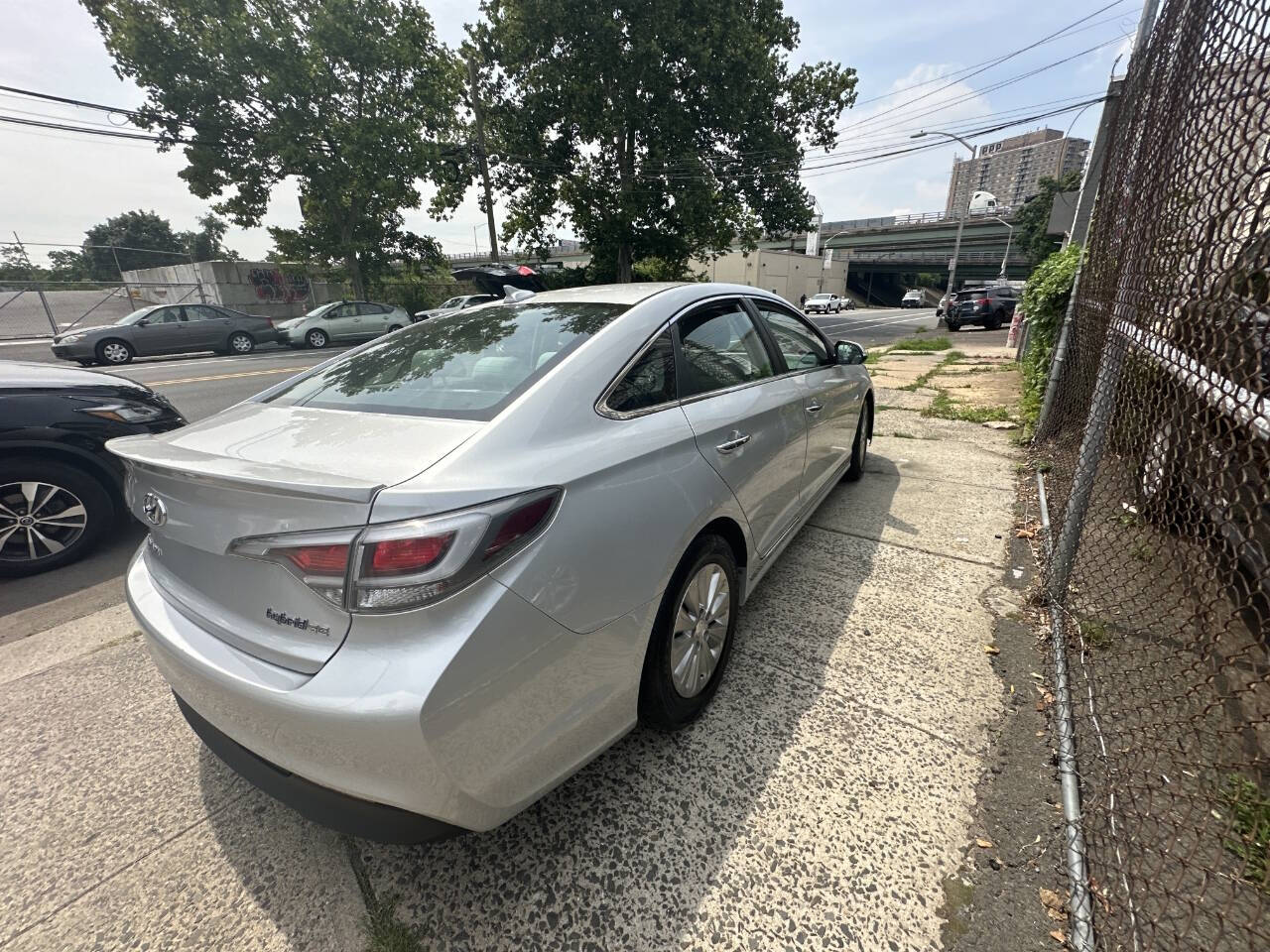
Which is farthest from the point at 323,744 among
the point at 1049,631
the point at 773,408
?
the point at 1049,631

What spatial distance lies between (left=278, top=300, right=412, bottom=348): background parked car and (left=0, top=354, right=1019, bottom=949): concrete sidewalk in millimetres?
17269

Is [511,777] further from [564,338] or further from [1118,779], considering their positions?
[1118,779]

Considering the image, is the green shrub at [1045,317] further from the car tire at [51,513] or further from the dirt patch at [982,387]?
the car tire at [51,513]

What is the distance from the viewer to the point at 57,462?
11.1 ft

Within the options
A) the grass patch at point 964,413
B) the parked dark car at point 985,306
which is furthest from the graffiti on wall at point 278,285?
the grass patch at point 964,413

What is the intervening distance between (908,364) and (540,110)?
17745mm

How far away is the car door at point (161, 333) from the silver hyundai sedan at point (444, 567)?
17222 mm

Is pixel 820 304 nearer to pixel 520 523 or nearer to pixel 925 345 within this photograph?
pixel 925 345

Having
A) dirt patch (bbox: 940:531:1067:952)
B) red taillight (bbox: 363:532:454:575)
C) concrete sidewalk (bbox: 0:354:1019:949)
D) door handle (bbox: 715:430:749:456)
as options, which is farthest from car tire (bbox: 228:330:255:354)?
dirt patch (bbox: 940:531:1067:952)

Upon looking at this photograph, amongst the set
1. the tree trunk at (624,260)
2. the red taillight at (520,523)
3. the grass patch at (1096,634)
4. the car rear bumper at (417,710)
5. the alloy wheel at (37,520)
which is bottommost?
the grass patch at (1096,634)

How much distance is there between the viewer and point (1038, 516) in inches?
152

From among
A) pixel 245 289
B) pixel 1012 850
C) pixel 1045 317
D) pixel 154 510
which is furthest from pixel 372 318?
pixel 1012 850

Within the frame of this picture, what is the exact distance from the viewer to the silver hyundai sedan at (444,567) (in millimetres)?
1258

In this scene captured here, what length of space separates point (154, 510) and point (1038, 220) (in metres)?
66.2
